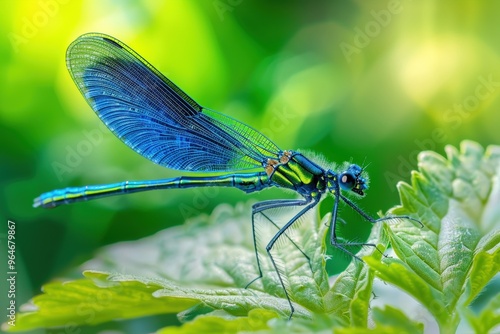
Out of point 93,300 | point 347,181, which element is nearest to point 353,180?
point 347,181

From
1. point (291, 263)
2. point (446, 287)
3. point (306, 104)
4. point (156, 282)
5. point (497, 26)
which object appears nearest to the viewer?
point (446, 287)

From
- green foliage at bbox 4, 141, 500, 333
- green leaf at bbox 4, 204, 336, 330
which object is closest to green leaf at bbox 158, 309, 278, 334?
green foliage at bbox 4, 141, 500, 333

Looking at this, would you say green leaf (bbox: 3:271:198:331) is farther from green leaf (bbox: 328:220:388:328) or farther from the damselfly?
the damselfly

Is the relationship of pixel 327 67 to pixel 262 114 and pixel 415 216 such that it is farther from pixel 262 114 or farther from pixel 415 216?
pixel 415 216

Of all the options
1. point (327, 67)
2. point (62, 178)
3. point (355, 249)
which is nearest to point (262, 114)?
point (327, 67)

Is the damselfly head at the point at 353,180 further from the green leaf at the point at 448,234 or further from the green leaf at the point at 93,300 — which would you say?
the green leaf at the point at 93,300

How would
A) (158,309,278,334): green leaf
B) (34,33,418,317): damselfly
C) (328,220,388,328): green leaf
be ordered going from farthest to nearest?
(34,33,418,317): damselfly → (328,220,388,328): green leaf → (158,309,278,334): green leaf

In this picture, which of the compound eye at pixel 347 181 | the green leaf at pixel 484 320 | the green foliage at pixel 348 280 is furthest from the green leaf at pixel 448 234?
the compound eye at pixel 347 181
